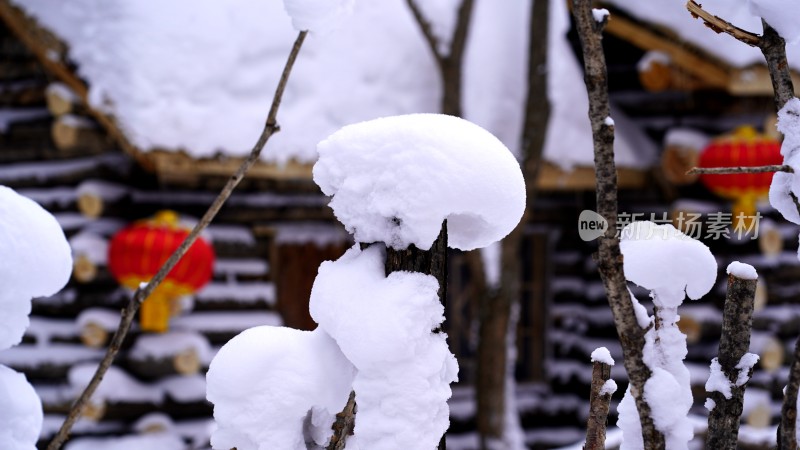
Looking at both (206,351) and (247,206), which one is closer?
(206,351)

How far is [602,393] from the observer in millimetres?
1307

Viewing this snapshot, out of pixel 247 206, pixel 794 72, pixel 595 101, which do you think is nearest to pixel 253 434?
pixel 595 101

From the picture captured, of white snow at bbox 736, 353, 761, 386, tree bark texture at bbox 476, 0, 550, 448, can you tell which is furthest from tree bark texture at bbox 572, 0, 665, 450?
tree bark texture at bbox 476, 0, 550, 448

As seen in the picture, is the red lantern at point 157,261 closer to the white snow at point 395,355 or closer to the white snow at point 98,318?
the white snow at point 98,318

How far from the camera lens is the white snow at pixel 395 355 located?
1.20 meters

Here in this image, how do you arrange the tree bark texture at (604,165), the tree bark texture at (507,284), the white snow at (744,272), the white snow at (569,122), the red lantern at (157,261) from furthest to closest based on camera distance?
the white snow at (569,122) < the tree bark texture at (507,284) < the red lantern at (157,261) < the white snow at (744,272) < the tree bark texture at (604,165)

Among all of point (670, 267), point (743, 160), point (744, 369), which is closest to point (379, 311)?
point (670, 267)

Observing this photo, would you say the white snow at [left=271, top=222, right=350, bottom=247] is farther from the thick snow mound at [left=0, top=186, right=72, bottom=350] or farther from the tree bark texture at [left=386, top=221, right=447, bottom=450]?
the tree bark texture at [left=386, top=221, right=447, bottom=450]

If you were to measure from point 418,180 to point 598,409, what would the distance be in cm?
50

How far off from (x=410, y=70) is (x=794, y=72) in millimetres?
2522

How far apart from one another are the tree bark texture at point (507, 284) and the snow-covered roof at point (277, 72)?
155 mm

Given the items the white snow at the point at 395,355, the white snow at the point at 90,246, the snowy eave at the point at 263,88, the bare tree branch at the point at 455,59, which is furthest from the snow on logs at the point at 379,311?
the bare tree branch at the point at 455,59

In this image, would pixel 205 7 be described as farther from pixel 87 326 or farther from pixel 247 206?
pixel 87 326

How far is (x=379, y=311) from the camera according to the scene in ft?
3.96
